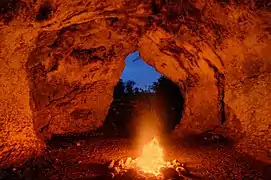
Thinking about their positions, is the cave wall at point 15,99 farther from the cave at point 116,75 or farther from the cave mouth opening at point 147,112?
the cave mouth opening at point 147,112

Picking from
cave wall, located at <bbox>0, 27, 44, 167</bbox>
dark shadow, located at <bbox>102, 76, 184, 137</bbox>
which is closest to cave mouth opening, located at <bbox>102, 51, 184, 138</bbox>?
dark shadow, located at <bbox>102, 76, 184, 137</bbox>

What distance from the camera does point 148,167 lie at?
444 centimetres

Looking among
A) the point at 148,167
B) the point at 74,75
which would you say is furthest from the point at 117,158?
the point at 74,75

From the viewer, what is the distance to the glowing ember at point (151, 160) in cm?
437

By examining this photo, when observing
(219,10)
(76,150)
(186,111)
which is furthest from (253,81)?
(76,150)

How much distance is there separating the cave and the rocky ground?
0.02 m

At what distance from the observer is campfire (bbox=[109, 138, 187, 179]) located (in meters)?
4.16

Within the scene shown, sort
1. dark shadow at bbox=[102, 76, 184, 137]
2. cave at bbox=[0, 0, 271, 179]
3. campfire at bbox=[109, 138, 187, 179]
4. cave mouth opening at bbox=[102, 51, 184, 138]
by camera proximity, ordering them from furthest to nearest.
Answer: dark shadow at bbox=[102, 76, 184, 137] → cave mouth opening at bbox=[102, 51, 184, 138] → cave at bbox=[0, 0, 271, 179] → campfire at bbox=[109, 138, 187, 179]

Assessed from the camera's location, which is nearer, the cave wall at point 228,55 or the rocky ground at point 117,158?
the rocky ground at point 117,158

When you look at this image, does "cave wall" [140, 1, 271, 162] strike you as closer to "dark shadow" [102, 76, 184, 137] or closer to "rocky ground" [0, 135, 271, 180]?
"rocky ground" [0, 135, 271, 180]

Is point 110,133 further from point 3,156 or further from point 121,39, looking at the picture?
point 3,156

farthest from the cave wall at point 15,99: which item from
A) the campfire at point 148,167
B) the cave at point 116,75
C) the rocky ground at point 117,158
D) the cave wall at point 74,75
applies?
the campfire at point 148,167

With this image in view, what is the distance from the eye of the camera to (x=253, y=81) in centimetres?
488

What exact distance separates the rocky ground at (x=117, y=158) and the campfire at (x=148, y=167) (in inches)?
6.1
